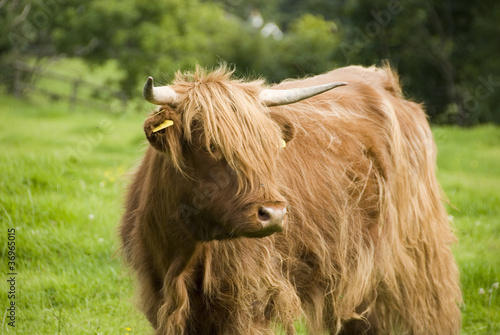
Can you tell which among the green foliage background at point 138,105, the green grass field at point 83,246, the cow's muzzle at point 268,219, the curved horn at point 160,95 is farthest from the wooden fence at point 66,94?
the cow's muzzle at point 268,219

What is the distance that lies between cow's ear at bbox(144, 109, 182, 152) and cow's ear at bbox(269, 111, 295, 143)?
0.62 metres

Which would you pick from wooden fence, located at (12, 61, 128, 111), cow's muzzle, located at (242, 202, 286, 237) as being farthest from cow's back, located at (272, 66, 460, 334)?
wooden fence, located at (12, 61, 128, 111)

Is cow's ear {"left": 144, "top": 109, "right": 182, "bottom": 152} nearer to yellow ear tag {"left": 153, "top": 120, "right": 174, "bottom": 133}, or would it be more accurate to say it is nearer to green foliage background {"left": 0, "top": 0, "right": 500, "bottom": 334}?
yellow ear tag {"left": 153, "top": 120, "right": 174, "bottom": 133}

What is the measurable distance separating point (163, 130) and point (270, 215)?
0.72 meters

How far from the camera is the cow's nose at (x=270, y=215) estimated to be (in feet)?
9.58

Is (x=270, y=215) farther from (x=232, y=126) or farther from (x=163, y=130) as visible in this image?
(x=163, y=130)

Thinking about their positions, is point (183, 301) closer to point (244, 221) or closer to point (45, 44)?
point (244, 221)

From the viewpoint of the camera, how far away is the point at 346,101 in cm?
426

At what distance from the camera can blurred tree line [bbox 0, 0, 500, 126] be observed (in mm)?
22844

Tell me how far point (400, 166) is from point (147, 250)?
1.87 meters

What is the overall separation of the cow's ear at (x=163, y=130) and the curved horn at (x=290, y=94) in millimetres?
565

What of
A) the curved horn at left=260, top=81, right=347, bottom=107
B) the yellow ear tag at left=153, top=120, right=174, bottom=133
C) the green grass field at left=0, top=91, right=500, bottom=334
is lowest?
the green grass field at left=0, top=91, right=500, bottom=334

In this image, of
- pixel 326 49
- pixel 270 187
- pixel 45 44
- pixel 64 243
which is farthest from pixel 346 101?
pixel 326 49

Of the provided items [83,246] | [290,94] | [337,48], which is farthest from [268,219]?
[337,48]
